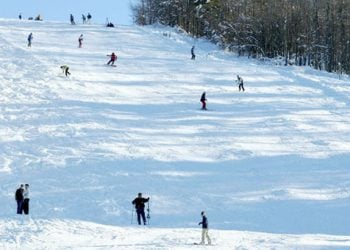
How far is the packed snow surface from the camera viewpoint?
723 inches

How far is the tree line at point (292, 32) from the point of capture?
62.0 metres

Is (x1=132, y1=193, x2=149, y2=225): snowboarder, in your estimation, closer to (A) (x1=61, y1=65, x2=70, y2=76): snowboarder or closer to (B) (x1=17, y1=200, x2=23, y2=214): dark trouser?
(B) (x1=17, y1=200, x2=23, y2=214): dark trouser

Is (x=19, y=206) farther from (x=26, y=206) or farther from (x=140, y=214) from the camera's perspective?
(x=140, y=214)

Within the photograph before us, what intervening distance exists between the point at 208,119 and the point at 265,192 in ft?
32.2

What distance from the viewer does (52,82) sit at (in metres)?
36.6

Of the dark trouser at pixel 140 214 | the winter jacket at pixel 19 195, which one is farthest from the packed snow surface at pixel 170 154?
the winter jacket at pixel 19 195

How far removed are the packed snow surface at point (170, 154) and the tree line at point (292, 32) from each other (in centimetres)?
1712

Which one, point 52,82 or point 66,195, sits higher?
point 52,82

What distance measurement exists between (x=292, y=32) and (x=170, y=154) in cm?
4208

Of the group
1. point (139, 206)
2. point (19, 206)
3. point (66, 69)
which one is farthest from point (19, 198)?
point (66, 69)

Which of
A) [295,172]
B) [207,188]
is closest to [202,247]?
[207,188]

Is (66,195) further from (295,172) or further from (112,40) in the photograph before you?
(112,40)

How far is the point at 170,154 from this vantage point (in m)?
25.9

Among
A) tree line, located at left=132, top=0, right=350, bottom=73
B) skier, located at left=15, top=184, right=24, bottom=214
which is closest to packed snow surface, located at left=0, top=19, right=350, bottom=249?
skier, located at left=15, top=184, right=24, bottom=214
